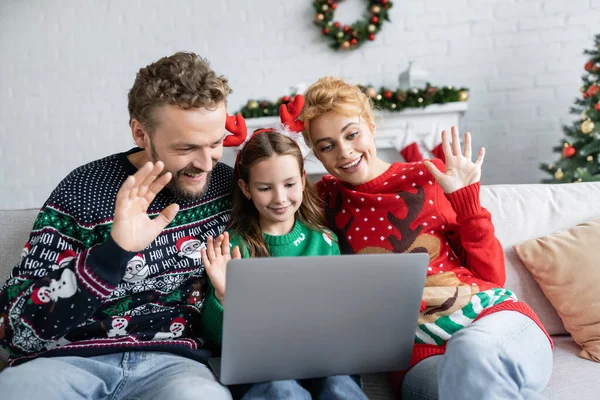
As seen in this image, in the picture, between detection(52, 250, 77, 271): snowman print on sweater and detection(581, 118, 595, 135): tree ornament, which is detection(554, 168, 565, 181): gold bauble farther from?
detection(52, 250, 77, 271): snowman print on sweater

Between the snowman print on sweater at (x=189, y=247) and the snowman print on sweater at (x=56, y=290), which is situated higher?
the snowman print on sweater at (x=56, y=290)

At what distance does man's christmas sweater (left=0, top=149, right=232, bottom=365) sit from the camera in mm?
1217

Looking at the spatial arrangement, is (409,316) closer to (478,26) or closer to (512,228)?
(512,228)

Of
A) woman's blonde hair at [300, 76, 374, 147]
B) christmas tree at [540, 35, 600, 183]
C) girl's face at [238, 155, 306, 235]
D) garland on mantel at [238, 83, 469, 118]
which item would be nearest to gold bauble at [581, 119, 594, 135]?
christmas tree at [540, 35, 600, 183]

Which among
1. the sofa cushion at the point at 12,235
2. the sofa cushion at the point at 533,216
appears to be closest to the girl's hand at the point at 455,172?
the sofa cushion at the point at 533,216

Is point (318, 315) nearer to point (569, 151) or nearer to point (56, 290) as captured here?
point (56, 290)

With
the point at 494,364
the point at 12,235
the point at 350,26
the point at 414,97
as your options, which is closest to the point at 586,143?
the point at 414,97

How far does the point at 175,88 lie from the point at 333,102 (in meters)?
0.46

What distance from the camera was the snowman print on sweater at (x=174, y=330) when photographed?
1.38m

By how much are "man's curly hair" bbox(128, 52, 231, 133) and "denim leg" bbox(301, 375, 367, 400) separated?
72 centimetres

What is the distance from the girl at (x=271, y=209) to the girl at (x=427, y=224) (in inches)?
3.4

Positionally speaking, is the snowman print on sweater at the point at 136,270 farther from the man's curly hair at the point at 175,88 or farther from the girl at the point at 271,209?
the man's curly hair at the point at 175,88

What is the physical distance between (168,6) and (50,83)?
1.15 m

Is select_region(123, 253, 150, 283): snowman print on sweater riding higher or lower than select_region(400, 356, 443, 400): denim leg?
higher
